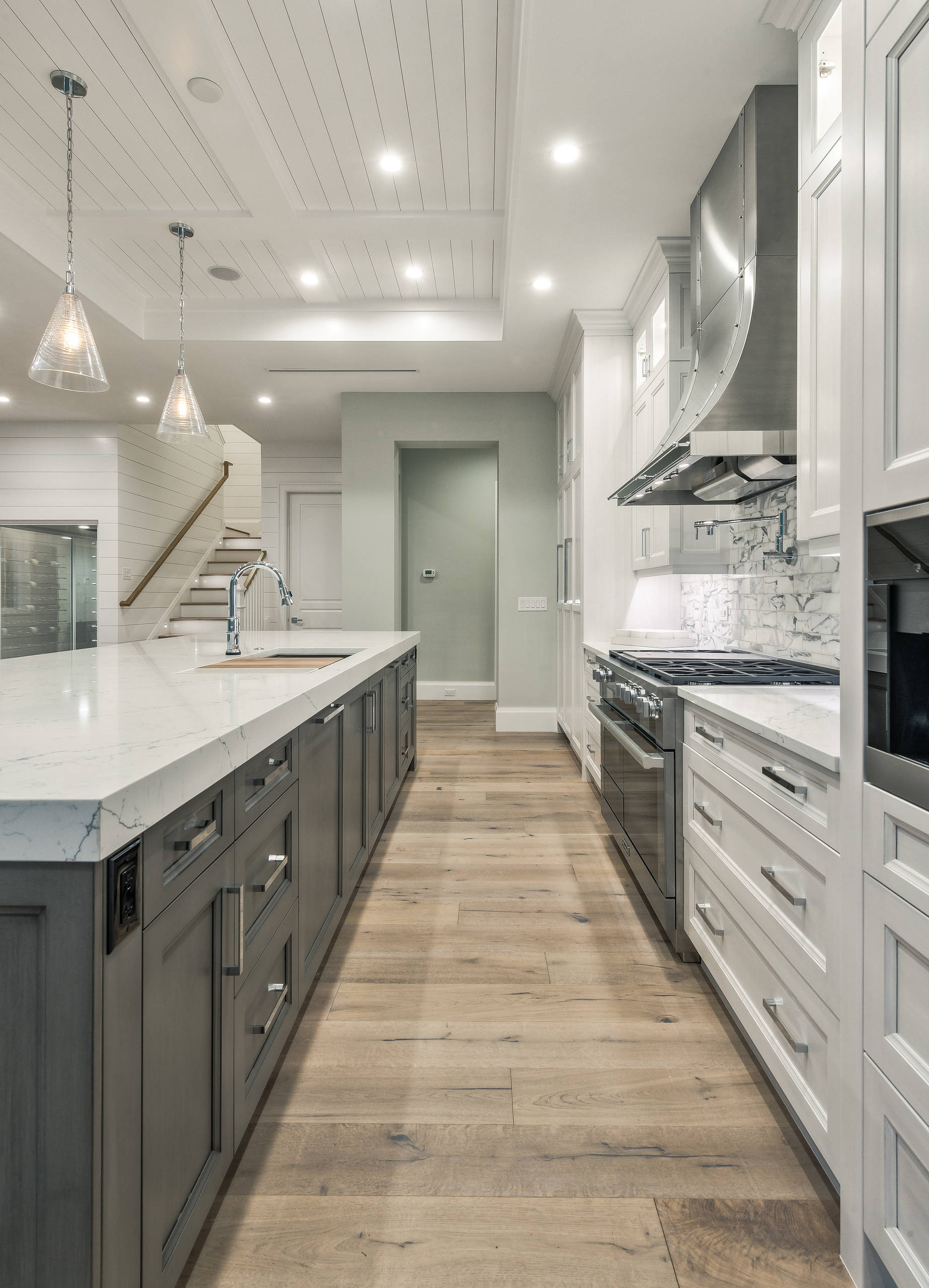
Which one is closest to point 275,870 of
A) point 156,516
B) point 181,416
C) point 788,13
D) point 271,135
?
point 181,416

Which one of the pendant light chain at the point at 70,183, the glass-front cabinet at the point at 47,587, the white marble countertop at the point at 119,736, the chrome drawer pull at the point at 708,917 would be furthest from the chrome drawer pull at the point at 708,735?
the glass-front cabinet at the point at 47,587

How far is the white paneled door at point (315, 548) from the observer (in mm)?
7676

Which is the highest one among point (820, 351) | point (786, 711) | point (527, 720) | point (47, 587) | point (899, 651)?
point (820, 351)

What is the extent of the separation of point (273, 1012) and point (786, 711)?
1274mm

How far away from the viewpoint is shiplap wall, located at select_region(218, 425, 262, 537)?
389 inches

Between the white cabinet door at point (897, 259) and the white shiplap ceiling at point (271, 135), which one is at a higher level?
the white shiplap ceiling at point (271, 135)

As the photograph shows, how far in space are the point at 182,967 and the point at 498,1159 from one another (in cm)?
78

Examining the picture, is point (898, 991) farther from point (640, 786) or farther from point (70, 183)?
point (70, 183)

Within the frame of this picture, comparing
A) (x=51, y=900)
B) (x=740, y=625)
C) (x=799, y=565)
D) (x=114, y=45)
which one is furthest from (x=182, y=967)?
(x=114, y=45)

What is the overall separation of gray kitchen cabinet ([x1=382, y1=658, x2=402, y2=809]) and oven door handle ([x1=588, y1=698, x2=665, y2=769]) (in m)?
0.95

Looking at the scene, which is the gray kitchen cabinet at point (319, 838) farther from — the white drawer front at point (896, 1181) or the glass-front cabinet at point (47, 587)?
the glass-front cabinet at point (47, 587)

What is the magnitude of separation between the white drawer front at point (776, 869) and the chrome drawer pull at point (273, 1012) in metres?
1.02

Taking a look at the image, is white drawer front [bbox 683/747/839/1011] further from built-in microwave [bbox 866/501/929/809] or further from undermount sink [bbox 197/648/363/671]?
undermount sink [bbox 197/648/363/671]

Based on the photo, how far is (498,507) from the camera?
5.53 meters
